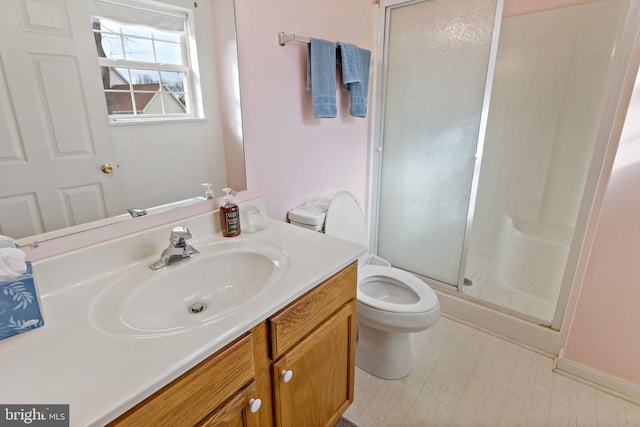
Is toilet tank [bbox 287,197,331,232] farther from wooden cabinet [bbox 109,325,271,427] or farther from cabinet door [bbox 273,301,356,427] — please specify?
wooden cabinet [bbox 109,325,271,427]

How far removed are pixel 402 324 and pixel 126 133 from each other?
1.28 m

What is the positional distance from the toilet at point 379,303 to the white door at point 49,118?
0.87 metres

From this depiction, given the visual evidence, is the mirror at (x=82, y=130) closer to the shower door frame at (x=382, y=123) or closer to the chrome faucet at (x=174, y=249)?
the chrome faucet at (x=174, y=249)

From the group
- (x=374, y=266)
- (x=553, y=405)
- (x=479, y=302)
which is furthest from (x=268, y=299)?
(x=479, y=302)

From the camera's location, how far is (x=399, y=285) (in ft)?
5.74

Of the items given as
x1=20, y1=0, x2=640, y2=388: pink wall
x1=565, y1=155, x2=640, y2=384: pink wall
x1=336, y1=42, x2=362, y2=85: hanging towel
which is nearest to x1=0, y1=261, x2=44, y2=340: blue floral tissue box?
x1=20, y1=0, x2=640, y2=388: pink wall

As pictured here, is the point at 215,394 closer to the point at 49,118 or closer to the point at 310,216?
the point at 49,118

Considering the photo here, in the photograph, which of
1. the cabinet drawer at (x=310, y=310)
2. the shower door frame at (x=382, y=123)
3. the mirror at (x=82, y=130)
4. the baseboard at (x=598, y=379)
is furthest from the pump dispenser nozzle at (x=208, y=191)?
the baseboard at (x=598, y=379)

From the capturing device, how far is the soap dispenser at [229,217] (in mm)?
1220

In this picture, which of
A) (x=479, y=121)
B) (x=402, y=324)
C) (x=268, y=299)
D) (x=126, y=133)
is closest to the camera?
(x=268, y=299)

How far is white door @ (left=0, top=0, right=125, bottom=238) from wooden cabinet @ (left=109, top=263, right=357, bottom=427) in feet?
1.95

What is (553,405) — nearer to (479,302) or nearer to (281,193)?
(479,302)

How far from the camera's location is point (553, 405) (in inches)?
58.9

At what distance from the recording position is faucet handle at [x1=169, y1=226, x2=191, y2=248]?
3.39ft
